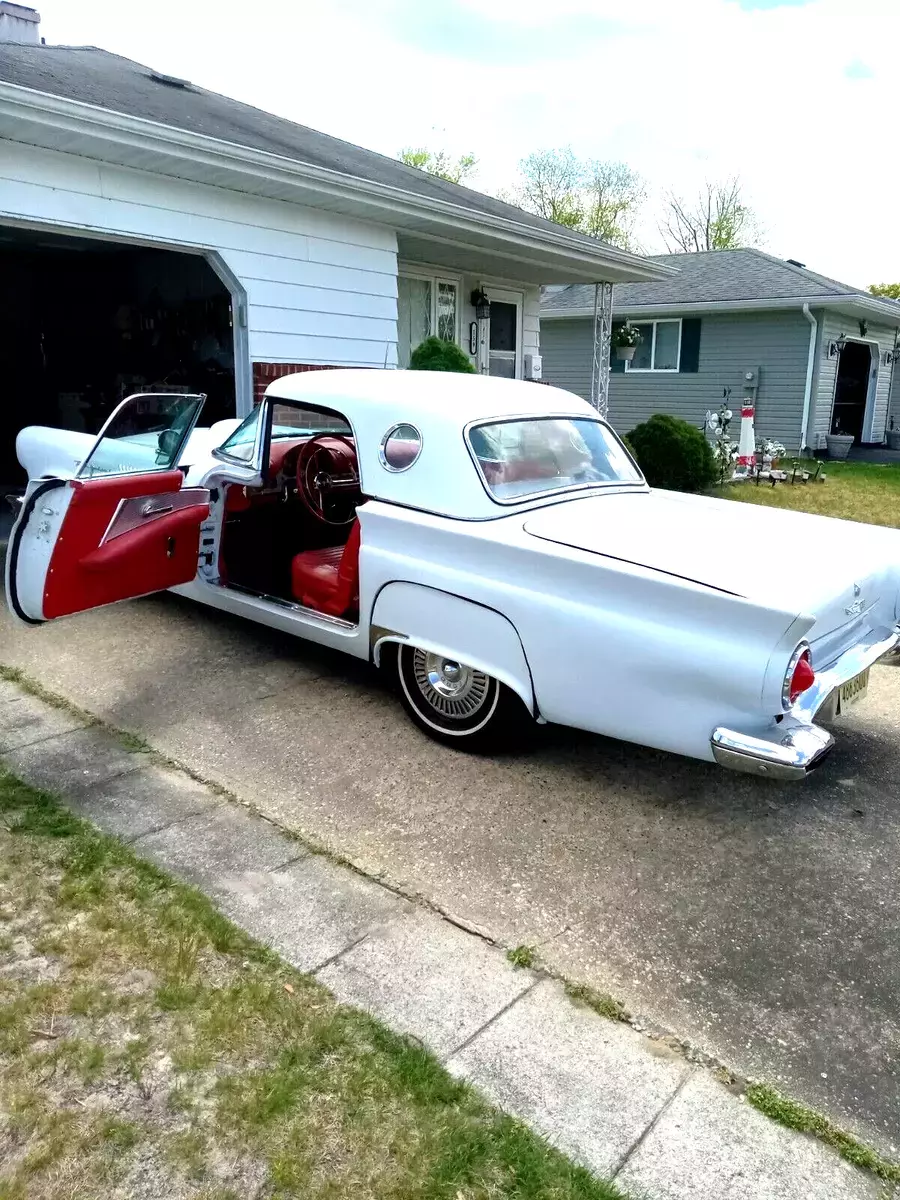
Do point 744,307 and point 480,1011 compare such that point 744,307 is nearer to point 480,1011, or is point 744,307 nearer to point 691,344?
point 691,344

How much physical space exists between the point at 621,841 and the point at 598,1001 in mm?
964

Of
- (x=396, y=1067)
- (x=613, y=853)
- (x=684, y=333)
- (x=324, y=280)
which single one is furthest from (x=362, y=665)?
(x=684, y=333)

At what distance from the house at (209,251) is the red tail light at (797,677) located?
20.4 ft

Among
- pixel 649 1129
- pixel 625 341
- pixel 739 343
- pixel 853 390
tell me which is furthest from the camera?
pixel 853 390

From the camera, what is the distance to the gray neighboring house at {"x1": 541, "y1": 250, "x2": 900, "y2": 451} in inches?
731

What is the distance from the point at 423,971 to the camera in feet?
8.91

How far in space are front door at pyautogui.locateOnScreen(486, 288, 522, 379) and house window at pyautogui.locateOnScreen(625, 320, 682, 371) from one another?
21.5 ft

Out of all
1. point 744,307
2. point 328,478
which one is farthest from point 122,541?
point 744,307

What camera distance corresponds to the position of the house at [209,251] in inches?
280

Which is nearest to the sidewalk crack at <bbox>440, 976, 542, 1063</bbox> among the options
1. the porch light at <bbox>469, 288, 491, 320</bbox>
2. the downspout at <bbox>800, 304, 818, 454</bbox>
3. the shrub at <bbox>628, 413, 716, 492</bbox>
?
the shrub at <bbox>628, 413, 716, 492</bbox>

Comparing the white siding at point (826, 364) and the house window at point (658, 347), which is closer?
the white siding at point (826, 364)

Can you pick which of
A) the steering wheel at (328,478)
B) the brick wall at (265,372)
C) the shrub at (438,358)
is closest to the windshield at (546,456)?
the steering wheel at (328,478)

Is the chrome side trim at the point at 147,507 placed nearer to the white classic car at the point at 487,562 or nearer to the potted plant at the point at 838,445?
the white classic car at the point at 487,562

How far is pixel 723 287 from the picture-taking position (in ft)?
63.8
